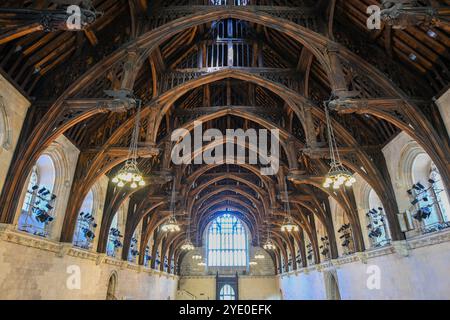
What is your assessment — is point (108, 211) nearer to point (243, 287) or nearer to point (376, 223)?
point (376, 223)

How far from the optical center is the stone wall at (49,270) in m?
8.15

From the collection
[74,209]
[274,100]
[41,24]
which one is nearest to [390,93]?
[274,100]

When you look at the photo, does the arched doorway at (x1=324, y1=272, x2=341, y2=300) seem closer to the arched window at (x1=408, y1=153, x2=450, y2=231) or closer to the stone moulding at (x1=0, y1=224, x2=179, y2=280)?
the arched window at (x1=408, y1=153, x2=450, y2=231)

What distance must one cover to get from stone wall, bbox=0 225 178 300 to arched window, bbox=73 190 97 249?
0.57 m

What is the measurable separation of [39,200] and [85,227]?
346 centimetres

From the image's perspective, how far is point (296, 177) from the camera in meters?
12.8

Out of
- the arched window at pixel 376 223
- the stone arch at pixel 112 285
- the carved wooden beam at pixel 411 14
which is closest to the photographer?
the carved wooden beam at pixel 411 14

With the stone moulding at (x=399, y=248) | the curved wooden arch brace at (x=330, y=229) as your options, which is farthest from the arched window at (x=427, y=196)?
the curved wooden arch brace at (x=330, y=229)

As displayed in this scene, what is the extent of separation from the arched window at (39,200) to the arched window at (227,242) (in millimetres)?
28130

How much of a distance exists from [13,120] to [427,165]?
45.1ft

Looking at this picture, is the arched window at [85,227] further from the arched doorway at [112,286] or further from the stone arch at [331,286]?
the stone arch at [331,286]

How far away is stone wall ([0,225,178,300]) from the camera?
8148 millimetres

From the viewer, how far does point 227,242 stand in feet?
121

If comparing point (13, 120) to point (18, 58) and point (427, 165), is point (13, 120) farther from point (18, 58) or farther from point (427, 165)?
point (427, 165)
